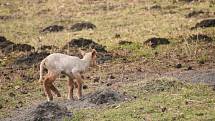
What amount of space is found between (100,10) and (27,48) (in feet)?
34.5

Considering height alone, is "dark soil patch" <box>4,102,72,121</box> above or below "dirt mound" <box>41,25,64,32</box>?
above

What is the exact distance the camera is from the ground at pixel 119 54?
1312cm

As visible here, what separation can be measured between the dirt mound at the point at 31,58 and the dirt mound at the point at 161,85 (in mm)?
6551

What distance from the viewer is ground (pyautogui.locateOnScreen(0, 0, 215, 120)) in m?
13.1

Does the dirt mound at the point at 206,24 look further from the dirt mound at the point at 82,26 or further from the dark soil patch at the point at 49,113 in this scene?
the dark soil patch at the point at 49,113

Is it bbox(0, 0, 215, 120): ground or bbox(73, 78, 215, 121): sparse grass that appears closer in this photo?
bbox(73, 78, 215, 121): sparse grass

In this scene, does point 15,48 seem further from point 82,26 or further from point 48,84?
point 48,84

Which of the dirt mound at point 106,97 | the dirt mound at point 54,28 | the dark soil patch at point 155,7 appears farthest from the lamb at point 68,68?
the dark soil patch at point 155,7

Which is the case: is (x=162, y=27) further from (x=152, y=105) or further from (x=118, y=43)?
(x=152, y=105)

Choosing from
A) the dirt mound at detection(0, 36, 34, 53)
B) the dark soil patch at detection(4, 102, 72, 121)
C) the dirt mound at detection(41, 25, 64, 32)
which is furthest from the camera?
the dirt mound at detection(41, 25, 64, 32)

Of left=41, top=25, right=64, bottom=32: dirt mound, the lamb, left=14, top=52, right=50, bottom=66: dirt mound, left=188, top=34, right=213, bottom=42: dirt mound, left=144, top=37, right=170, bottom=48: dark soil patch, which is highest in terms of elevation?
the lamb

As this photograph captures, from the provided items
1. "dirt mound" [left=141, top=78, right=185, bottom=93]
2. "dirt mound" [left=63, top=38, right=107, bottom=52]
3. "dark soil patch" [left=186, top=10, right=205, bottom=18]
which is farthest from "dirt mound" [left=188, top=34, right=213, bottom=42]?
"dirt mound" [left=141, top=78, right=185, bottom=93]

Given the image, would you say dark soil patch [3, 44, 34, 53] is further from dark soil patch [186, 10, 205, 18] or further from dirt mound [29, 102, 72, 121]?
dirt mound [29, 102, 72, 121]

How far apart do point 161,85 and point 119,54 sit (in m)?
6.81
